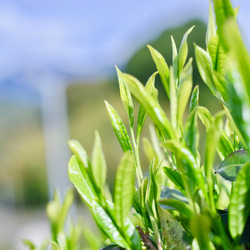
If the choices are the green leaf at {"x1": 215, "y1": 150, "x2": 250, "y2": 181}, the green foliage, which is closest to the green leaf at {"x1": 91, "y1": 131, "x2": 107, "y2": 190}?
the green foliage

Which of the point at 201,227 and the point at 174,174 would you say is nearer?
the point at 201,227

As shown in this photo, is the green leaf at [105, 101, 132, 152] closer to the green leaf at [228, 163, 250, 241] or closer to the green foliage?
the green foliage

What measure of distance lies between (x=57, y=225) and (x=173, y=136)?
0.26 metres

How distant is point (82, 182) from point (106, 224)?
0.05 m

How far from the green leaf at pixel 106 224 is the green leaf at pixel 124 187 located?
0.04ft

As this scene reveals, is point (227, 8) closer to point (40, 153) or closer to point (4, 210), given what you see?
point (4, 210)

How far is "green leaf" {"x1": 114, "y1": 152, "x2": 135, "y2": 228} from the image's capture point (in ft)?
0.75

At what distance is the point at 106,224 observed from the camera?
257 millimetres

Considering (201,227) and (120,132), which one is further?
(120,132)

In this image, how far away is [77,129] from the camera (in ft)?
40.4

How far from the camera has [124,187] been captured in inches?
9.3

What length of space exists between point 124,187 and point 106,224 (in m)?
0.04

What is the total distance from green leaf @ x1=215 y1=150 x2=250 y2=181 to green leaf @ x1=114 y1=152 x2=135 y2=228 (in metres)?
0.08

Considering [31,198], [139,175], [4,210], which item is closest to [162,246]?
[139,175]
